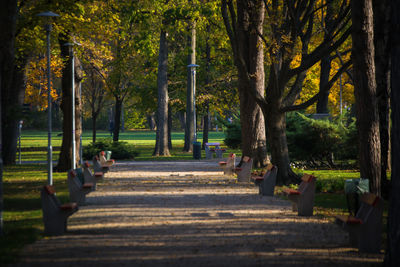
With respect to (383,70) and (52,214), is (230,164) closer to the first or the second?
(383,70)

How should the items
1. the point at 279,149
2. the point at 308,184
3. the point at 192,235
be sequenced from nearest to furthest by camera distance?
the point at 192,235, the point at 308,184, the point at 279,149

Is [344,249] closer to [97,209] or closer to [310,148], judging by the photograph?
[97,209]

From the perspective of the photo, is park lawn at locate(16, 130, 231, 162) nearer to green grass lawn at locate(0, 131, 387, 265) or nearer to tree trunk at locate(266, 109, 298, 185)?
green grass lawn at locate(0, 131, 387, 265)

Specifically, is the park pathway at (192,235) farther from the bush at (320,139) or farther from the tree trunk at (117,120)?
the tree trunk at (117,120)

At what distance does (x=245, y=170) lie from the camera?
2120 centimetres

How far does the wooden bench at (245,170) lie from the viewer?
2103 cm

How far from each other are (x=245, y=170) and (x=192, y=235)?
10.9 meters

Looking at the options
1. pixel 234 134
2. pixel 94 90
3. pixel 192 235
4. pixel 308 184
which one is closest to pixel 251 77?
pixel 308 184

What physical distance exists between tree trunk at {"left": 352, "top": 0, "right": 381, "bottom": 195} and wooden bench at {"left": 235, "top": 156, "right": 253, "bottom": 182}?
619 cm

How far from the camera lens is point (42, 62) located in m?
41.8

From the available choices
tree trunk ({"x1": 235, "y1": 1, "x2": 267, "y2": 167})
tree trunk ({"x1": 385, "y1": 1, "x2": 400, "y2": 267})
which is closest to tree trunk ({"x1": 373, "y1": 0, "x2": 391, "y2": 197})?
tree trunk ({"x1": 235, "y1": 1, "x2": 267, "y2": 167})

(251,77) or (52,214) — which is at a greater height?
(251,77)

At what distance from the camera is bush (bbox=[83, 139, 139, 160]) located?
37469 mm

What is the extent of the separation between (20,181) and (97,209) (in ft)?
26.9
